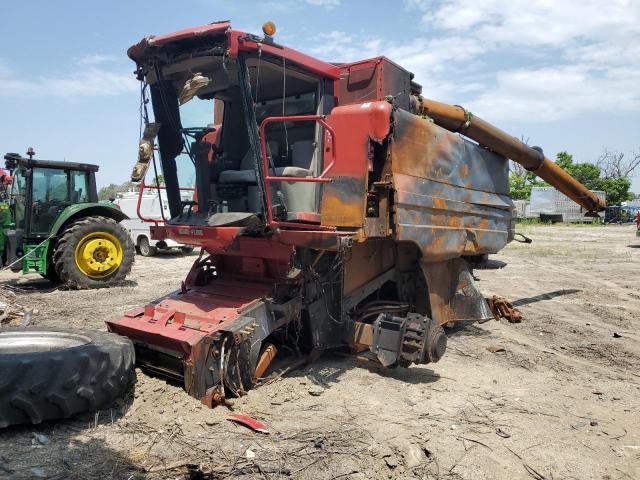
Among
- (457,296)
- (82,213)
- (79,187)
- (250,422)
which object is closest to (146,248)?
(79,187)

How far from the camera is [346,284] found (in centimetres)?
555

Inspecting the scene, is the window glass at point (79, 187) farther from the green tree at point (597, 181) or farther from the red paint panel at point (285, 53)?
the green tree at point (597, 181)

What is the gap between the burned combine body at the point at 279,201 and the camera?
453 cm

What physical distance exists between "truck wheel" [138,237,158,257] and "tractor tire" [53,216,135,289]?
19.2 ft

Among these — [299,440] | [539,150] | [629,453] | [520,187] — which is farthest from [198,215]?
[520,187]

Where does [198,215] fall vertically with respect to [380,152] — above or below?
below

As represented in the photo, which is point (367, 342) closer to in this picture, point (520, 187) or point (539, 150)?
point (539, 150)

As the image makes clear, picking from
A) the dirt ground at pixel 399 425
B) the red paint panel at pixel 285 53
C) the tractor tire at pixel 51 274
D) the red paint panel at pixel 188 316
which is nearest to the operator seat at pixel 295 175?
the red paint panel at pixel 285 53

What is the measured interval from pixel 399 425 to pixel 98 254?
834 cm

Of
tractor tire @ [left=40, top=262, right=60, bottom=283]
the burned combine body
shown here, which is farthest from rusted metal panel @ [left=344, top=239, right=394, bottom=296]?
tractor tire @ [left=40, top=262, right=60, bottom=283]

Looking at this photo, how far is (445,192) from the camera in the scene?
595 centimetres

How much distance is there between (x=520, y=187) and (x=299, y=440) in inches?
1653

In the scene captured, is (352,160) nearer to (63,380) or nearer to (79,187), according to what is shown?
(63,380)

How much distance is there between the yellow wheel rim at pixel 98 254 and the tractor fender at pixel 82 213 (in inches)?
20.7
